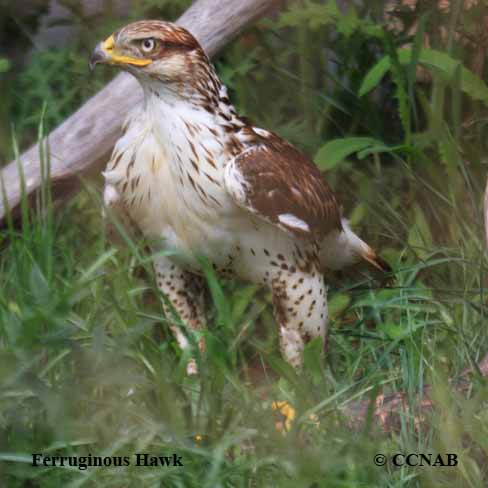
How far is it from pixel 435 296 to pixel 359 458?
4.98 feet

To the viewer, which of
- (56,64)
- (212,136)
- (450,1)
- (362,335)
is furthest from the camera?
(56,64)

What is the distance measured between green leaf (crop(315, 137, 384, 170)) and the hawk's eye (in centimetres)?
128

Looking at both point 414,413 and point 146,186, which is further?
point 146,186

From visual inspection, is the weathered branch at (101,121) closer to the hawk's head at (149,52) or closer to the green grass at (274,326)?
the green grass at (274,326)

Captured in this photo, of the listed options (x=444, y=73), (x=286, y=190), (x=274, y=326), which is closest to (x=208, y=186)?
(x=286, y=190)

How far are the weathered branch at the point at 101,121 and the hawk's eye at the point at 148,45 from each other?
→ 116 cm

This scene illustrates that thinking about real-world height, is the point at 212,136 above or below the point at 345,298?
above

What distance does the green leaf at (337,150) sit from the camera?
4.95 meters

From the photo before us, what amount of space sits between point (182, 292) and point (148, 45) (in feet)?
3.08

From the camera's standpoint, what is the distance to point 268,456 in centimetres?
328

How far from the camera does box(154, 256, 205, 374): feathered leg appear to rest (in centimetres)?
429

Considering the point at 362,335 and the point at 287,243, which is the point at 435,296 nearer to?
the point at 362,335

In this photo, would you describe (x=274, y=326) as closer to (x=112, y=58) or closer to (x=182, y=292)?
(x=182, y=292)

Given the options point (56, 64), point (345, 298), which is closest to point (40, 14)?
point (56, 64)
